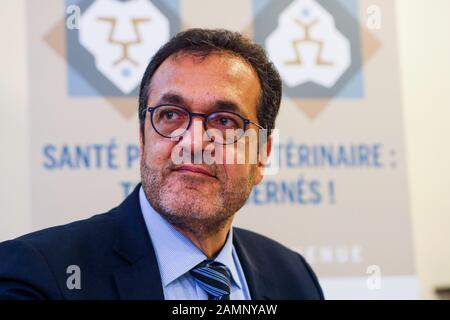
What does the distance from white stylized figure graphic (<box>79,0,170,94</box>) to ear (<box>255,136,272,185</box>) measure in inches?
16.4

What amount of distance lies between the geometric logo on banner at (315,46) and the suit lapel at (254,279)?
551 mm

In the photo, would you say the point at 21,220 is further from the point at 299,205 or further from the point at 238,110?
the point at 299,205

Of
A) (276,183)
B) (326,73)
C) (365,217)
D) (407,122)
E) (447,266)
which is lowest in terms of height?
(447,266)

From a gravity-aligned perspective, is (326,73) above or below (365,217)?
above

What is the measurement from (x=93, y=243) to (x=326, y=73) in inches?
36.9

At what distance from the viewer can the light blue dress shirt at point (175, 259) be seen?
51.9 inches

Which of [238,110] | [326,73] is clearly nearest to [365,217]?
[326,73]

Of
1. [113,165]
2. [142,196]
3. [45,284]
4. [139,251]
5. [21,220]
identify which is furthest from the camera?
[113,165]

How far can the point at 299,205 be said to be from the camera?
1.84 meters

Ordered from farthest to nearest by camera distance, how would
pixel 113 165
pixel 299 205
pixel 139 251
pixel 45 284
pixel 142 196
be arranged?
pixel 299 205, pixel 113 165, pixel 142 196, pixel 139 251, pixel 45 284

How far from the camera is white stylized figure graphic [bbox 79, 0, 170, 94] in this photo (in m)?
1.70

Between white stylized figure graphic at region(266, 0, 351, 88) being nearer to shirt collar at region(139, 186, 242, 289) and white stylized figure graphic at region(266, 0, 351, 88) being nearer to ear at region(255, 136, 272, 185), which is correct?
ear at region(255, 136, 272, 185)

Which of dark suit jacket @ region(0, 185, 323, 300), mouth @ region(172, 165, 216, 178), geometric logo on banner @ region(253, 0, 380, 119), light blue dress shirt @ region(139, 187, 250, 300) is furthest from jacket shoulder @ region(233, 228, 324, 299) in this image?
geometric logo on banner @ region(253, 0, 380, 119)

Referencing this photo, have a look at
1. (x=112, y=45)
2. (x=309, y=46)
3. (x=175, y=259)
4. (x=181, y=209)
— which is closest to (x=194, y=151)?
(x=181, y=209)
